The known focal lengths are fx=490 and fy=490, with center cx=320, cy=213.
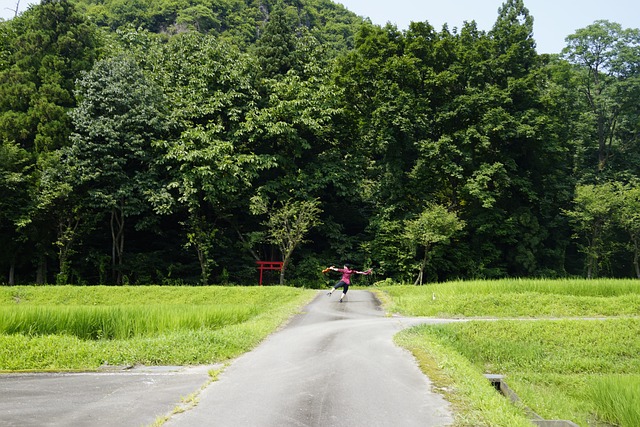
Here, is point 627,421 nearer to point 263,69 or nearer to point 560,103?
point 263,69

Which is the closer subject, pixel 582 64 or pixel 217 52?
pixel 217 52

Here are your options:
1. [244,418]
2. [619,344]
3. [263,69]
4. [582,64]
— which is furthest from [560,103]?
[244,418]

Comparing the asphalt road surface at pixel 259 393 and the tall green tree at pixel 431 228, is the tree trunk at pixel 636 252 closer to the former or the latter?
the tall green tree at pixel 431 228

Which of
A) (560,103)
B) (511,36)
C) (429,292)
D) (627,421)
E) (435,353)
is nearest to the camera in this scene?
(627,421)

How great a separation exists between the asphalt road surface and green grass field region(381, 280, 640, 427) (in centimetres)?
64

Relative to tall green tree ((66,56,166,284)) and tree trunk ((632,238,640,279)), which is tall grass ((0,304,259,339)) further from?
tree trunk ((632,238,640,279))

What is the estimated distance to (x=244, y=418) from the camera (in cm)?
593

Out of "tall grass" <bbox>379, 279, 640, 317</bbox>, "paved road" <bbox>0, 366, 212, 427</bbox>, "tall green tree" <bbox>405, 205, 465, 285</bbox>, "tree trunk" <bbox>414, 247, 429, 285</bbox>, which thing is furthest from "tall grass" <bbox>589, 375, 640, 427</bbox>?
"tree trunk" <bbox>414, 247, 429, 285</bbox>

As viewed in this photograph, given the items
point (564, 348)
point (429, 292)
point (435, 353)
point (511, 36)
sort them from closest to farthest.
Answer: point (435, 353)
point (564, 348)
point (429, 292)
point (511, 36)

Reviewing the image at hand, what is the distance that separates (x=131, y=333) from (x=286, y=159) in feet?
66.1

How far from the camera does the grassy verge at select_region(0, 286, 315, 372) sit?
9.45 m

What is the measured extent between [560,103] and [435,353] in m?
34.0

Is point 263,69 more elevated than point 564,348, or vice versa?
point 263,69

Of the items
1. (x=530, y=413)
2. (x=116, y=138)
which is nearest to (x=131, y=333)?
(x=530, y=413)
